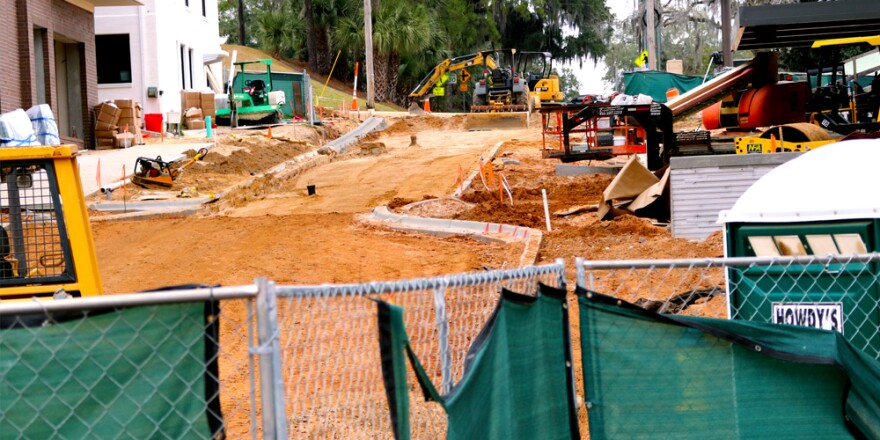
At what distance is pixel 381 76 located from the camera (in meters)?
58.6

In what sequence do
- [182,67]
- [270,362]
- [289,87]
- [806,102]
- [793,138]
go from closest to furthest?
[270,362] < [793,138] < [806,102] < [182,67] < [289,87]

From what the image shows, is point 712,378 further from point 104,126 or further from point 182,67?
point 182,67

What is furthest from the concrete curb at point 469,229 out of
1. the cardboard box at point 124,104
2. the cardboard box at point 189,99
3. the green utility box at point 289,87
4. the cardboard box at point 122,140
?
the green utility box at point 289,87

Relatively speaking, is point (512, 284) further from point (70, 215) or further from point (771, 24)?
point (771, 24)

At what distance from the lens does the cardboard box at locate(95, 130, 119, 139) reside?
3089cm

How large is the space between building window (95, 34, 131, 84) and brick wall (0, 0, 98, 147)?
271 centimetres

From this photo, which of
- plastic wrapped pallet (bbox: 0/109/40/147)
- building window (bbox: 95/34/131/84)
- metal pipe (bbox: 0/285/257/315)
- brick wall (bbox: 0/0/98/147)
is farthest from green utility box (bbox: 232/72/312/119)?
metal pipe (bbox: 0/285/257/315)

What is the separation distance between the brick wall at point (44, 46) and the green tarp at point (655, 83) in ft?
55.9

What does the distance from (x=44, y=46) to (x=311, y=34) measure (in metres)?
32.3

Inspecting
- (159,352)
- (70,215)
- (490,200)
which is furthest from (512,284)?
(490,200)

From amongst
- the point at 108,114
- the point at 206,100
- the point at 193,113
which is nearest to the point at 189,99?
the point at 206,100

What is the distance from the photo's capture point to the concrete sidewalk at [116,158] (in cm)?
2462

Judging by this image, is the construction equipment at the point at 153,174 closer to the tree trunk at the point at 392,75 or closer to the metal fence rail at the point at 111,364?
the metal fence rail at the point at 111,364

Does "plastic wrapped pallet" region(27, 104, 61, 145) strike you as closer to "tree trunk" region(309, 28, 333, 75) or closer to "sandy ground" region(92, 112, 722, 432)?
"sandy ground" region(92, 112, 722, 432)
